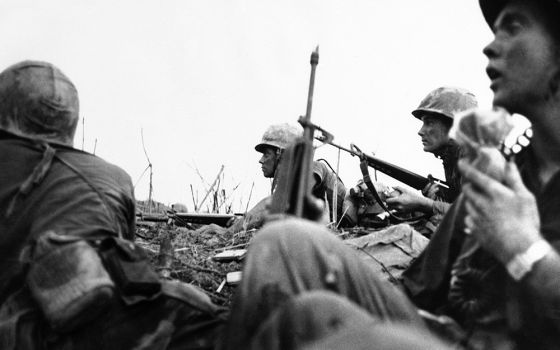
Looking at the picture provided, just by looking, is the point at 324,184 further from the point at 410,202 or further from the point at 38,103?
the point at 38,103

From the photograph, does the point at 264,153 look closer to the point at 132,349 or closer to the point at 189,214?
the point at 189,214

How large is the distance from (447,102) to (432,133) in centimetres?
38

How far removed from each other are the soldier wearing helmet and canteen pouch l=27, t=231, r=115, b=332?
18.7 ft

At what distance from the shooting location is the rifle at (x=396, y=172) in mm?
10477

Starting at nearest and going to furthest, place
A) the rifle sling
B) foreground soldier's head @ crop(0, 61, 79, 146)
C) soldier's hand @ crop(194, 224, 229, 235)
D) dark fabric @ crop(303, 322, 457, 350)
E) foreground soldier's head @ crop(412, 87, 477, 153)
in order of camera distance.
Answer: dark fabric @ crop(303, 322, 457, 350) < foreground soldier's head @ crop(0, 61, 79, 146) < the rifle sling < soldier's hand @ crop(194, 224, 229, 235) < foreground soldier's head @ crop(412, 87, 477, 153)

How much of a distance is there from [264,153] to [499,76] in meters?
10.2

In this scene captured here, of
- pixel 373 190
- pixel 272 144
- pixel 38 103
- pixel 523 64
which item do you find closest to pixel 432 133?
pixel 373 190

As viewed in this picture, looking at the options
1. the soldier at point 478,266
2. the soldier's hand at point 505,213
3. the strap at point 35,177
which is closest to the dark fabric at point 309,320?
the soldier at point 478,266

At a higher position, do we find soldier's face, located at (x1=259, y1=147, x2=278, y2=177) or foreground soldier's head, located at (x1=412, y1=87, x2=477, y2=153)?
foreground soldier's head, located at (x1=412, y1=87, x2=477, y2=153)

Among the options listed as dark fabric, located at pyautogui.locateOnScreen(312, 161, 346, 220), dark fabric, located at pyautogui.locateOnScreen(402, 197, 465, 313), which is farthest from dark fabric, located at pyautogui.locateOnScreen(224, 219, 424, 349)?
dark fabric, located at pyautogui.locateOnScreen(312, 161, 346, 220)

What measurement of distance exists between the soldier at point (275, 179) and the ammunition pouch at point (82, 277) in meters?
4.21

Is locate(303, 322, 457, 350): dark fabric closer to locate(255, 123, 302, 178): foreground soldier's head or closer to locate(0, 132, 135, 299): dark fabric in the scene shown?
locate(0, 132, 135, 299): dark fabric

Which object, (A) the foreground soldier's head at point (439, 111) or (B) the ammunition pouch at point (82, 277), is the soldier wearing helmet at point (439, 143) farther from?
(B) the ammunition pouch at point (82, 277)

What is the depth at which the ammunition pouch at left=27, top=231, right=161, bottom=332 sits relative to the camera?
3.87 metres
